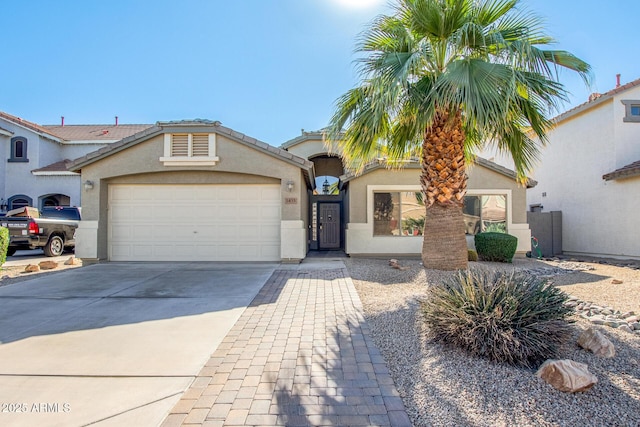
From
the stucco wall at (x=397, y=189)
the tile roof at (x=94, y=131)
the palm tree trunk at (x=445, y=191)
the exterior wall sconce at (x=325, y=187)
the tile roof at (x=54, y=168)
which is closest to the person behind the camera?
the palm tree trunk at (x=445, y=191)

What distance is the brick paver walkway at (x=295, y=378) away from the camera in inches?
108

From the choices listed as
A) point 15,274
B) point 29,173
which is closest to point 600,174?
point 15,274

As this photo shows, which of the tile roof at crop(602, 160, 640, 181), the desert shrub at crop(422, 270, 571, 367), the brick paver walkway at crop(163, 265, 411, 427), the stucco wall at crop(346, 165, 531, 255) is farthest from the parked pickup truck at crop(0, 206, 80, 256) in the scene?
the tile roof at crop(602, 160, 640, 181)

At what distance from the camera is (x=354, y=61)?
7176 millimetres

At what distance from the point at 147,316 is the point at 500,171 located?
1235cm

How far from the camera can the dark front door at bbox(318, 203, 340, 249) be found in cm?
1543

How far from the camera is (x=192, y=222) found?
10.9m

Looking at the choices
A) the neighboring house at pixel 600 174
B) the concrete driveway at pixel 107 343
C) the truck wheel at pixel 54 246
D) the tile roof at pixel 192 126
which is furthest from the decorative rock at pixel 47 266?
the neighboring house at pixel 600 174

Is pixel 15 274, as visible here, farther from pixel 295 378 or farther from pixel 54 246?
pixel 295 378

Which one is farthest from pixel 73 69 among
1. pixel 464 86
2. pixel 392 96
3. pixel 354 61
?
pixel 464 86

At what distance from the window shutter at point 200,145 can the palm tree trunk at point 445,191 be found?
6.70 metres

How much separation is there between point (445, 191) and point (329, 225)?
328 inches

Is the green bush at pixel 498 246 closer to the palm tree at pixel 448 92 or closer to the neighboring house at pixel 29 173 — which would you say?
the palm tree at pixel 448 92

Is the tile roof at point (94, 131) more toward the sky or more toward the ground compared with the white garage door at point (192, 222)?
more toward the sky
